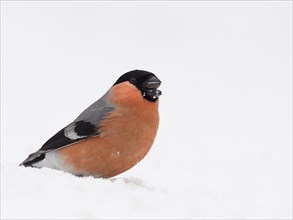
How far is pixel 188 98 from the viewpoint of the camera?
25422mm

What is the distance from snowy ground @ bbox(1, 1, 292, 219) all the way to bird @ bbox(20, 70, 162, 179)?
0.27 m

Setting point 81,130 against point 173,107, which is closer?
point 81,130

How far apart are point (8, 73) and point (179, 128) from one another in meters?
11.0

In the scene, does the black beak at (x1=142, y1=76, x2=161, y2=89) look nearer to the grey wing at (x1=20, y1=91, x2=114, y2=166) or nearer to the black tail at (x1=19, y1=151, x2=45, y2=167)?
the grey wing at (x1=20, y1=91, x2=114, y2=166)

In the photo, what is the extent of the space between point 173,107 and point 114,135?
1603 centimetres

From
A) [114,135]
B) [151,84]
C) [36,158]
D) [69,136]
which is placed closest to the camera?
[114,135]

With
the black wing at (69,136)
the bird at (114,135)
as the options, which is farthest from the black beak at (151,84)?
the black wing at (69,136)

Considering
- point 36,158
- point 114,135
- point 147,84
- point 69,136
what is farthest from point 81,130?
point 147,84

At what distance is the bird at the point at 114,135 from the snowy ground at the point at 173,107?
0.27 metres

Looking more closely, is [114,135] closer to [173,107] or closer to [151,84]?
[151,84]

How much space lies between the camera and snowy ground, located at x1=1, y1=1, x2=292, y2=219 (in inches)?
225

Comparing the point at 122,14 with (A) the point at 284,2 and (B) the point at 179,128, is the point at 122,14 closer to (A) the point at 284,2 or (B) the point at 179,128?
(A) the point at 284,2

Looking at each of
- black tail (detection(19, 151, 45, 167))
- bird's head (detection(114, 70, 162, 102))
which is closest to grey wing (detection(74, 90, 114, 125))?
bird's head (detection(114, 70, 162, 102))

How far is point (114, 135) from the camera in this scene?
23.8ft
